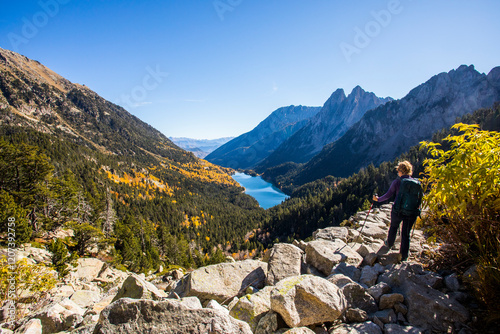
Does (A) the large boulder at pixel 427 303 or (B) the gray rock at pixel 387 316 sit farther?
(B) the gray rock at pixel 387 316

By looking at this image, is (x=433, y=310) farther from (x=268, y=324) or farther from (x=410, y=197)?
(x=410, y=197)

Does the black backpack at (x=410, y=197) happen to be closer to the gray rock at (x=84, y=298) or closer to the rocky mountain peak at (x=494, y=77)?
the gray rock at (x=84, y=298)

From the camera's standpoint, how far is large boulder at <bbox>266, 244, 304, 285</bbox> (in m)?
5.66

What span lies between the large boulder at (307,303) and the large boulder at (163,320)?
83cm

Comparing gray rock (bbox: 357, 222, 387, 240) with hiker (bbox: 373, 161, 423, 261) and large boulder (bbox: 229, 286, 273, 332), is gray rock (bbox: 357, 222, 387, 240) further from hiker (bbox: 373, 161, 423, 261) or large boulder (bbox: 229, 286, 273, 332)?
large boulder (bbox: 229, 286, 273, 332)

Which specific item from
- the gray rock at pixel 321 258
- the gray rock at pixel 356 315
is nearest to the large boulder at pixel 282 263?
the gray rock at pixel 321 258

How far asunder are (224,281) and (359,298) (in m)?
3.82

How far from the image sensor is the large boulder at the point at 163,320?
2766 millimetres

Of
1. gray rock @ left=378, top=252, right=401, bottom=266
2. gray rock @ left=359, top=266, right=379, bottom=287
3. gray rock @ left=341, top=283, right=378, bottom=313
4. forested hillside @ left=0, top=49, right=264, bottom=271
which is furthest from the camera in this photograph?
forested hillside @ left=0, top=49, right=264, bottom=271

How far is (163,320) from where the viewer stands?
288 cm

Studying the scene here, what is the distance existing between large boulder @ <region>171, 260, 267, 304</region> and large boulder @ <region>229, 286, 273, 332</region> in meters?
1.69

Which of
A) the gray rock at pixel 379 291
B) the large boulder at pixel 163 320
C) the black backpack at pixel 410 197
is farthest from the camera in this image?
the black backpack at pixel 410 197

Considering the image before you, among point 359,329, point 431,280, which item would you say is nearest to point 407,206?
point 431,280

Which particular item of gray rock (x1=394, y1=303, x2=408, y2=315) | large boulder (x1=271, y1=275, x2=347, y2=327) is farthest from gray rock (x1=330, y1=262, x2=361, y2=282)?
large boulder (x1=271, y1=275, x2=347, y2=327)
